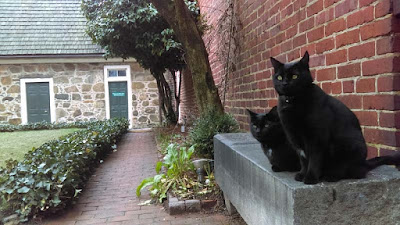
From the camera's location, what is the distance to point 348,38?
2281 millimetres

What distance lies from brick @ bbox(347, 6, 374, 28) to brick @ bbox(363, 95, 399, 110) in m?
0.52

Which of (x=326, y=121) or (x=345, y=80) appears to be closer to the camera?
(x=326, y=121)

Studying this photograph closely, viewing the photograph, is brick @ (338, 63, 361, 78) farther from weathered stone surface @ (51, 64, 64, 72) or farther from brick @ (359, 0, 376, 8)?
weathered stone surface @ (51, 64, 64, 72)

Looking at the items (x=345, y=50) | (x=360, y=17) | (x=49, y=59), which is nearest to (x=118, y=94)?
(x=49, y=59)

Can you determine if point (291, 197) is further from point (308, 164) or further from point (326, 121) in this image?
point (326, 121)

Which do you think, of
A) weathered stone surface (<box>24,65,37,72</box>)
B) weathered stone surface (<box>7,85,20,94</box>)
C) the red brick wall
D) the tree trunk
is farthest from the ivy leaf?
weathered stone surface (<box>7,85,20,94</box>)

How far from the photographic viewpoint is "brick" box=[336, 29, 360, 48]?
7.16 feet

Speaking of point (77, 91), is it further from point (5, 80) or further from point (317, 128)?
point (317, 128)

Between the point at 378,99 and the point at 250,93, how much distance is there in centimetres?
251

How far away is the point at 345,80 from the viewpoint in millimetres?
2354

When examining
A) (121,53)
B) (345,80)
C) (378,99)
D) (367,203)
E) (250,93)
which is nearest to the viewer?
(367,203)

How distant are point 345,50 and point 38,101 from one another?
13.4 meters

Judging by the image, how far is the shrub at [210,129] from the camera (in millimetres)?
4320

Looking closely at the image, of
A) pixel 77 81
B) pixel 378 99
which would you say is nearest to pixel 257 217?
pixel 378 99
